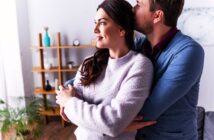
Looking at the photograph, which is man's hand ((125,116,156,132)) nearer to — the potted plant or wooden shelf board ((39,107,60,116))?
the potted plant

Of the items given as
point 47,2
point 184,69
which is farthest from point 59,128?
point 184,69

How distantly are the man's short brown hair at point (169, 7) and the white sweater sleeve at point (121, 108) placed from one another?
231mm

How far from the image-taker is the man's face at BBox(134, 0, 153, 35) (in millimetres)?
1042

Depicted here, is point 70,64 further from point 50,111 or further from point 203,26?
point 203,26

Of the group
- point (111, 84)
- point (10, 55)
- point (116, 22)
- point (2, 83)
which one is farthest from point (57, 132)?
point (116, 22)

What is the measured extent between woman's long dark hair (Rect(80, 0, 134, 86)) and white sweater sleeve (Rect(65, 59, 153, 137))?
0.14 metres

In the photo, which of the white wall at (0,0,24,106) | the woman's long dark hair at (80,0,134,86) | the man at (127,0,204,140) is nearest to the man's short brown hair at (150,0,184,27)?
the man at (127,0,204,140)

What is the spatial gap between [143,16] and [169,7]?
112mm

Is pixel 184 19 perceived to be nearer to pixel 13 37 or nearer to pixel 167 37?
pixel 13 37

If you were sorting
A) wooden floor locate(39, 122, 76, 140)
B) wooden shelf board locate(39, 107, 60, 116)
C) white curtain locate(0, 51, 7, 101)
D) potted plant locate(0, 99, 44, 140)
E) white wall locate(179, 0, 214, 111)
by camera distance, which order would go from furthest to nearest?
wooden shelf board locate(39, 107, 60, 116) → white wall locate(179, 0, 214, 111) → wooden floor locate(39, 122, 76, 140) → white curtain locate(0, 51, 7, 101) → potted plant locate(0, 99, 44, 140)

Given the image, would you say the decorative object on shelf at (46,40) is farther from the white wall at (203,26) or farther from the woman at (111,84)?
the woman at (111,84)

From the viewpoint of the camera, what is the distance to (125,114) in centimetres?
90

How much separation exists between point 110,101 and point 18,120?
1.85 meters

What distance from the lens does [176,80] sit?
905mm
